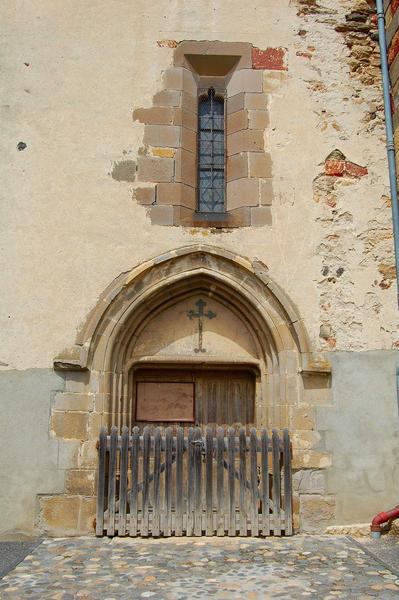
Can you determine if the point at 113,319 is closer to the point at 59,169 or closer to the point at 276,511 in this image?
the point at 59,169

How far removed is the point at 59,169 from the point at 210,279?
2.04 meters

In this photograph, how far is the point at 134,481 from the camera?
569 cm

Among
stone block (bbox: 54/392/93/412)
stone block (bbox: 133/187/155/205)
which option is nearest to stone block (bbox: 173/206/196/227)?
stone block (bbox: 133/187/155/205)

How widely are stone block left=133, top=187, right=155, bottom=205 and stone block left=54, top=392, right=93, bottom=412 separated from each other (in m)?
2.16

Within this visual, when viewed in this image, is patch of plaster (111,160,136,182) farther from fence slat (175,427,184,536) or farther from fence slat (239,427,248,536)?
fence slat (239,427,248,536)

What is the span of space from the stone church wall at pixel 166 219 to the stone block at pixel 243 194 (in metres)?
0.05

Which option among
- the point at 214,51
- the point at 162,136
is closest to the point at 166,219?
the point at 162,136

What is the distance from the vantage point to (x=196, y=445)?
5.80 m

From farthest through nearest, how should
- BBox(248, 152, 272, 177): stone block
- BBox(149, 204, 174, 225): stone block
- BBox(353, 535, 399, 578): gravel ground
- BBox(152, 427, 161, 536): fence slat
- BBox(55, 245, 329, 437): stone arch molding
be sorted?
BBox(248, 152, 272, 177): stone block < BBox(149, 204, 174, 225): stone block < BBox(55, 245, 329, 437): stone arch molding < BBox(152, 427, 161, 536): fence slat < BBox(353, 535, 399, 578): gravel ground

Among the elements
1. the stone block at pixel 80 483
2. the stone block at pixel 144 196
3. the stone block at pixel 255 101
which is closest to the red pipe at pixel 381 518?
the stone block at pixel 80 483

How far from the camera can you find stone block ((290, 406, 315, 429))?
6.02m

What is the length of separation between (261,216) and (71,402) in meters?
2.80

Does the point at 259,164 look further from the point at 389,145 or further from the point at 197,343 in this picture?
the point at 197,343

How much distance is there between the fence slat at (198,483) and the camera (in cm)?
565
